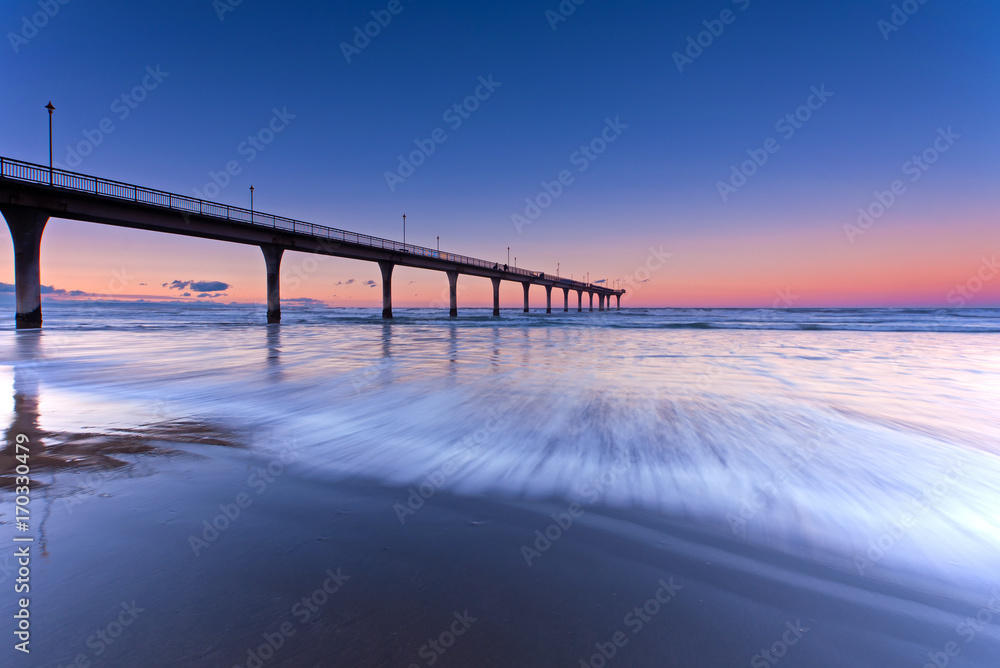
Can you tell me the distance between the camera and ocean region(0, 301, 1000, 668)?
1.90 m

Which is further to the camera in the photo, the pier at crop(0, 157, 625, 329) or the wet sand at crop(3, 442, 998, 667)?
the pier at crop(0, 157, 625, 329)

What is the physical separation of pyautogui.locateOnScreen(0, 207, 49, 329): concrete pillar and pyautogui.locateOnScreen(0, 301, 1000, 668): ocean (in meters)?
23.8

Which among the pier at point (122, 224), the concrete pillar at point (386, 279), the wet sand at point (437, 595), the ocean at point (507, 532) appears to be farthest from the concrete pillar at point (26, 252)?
the wet sand at point (437, 595)

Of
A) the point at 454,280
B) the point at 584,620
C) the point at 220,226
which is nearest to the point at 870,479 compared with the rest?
the point at 584,620

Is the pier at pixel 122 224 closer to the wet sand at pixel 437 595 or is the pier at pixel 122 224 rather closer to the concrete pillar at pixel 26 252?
the concrete pillar at pixel 26 252

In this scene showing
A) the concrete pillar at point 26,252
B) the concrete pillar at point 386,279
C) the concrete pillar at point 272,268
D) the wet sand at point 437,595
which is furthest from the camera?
the concrete pillar at point 386,279

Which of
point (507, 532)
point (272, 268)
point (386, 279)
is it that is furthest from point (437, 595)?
point (386, 279)

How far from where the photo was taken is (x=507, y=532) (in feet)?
9.57

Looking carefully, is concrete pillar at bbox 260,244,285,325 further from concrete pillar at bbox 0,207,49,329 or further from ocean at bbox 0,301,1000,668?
ocean at bbox 0,301,1000,668

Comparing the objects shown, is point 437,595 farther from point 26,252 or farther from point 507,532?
point 26,252

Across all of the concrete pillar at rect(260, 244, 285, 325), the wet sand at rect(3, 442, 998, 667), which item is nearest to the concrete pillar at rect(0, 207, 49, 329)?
the concrete pillar at rect(260, 244, 285, 325)

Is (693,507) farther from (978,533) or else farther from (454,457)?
(454,457)

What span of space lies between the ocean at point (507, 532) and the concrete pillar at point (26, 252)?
23.8 m

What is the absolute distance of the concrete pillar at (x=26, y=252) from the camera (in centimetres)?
2231
